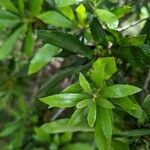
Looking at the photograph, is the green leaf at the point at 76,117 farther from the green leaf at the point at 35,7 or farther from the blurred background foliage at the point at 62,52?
the green leaf at the point at 35,7

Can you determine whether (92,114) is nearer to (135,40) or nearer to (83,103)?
(83,103)

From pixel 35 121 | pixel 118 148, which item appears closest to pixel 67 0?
pixel 118 148

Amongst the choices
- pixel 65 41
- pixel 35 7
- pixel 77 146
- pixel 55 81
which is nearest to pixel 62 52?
pixel 65 41

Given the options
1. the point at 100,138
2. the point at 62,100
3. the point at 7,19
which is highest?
the point at 7,19

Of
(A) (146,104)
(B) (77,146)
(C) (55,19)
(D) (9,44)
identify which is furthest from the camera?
(B) (77,146)

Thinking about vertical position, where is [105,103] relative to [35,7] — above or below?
below

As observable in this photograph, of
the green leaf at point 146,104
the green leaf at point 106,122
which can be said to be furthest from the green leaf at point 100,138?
the green leaf at point 146,104

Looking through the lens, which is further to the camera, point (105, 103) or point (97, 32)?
point (97, 32)

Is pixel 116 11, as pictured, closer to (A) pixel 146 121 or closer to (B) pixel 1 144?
(A) pixel 146 121

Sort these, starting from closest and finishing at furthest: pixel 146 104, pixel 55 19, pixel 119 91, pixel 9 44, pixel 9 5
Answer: pixel 119 91 → pixel 146 104 → pixel 55 19 → pixel 9 5 → pixel 9 44
